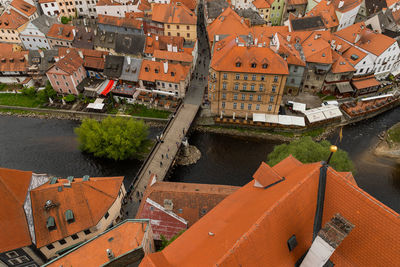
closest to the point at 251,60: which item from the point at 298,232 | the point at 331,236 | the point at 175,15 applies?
the point at 298,232

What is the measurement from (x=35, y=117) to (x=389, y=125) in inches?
4009

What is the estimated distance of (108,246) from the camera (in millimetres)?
34625

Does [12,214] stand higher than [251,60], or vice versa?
[251,60]

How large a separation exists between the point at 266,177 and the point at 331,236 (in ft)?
36.3

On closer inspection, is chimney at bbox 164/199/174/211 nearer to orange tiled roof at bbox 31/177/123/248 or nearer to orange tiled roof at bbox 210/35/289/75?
orange tiled roof at bbox 31/177/123/248

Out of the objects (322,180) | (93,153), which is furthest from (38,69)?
(322,180)

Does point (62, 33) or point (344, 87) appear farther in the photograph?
point (62, 33)

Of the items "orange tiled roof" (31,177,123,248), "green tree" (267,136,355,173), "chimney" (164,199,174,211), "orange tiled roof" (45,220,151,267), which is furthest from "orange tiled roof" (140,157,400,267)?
"green tree" (267,136,355,173)

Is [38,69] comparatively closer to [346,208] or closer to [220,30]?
[220,30]

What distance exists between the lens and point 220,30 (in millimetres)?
86188

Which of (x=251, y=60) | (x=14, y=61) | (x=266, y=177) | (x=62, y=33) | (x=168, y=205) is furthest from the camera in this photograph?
(x=62, y=33)

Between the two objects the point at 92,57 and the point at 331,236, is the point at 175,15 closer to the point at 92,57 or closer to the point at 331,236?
the point at 92,57

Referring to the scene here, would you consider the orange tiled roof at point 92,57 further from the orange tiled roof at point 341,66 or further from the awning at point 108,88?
the orange tiled roof at point 341,66

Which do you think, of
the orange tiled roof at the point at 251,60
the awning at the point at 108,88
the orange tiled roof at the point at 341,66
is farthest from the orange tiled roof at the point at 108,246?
the orange tiled roof at the point at 341,66
